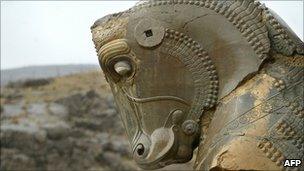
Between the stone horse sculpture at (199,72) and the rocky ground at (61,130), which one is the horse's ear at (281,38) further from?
the rocky ground at (61,130)

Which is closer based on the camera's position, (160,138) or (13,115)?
(160,138)

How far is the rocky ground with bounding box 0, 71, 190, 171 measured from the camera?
52.9ft

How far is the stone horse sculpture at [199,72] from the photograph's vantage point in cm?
327

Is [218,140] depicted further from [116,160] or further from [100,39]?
[116,160]

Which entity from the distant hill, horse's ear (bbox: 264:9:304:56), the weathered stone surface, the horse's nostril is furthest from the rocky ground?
horse's ear (bbox: 264:9:304:56)

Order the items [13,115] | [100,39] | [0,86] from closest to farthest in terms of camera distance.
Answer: [100,39]
[13,115]
[0,86]

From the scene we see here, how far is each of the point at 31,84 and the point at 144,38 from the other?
18.4 m

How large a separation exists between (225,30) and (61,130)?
1411 centimetres

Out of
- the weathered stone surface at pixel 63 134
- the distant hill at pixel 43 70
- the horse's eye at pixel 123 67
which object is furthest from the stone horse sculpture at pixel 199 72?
the distant hill at pixel 43 70

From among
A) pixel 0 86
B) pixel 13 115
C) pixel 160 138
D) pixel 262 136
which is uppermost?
pixel 262 136

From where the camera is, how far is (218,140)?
3258 millimetres

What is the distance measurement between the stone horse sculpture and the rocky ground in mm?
12491

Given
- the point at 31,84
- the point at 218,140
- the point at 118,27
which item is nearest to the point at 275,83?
the point at 218,140

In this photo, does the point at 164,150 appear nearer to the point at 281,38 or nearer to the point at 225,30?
the point at 225,30
